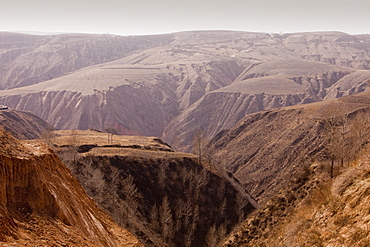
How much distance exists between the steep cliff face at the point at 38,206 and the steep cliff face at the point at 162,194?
42.1ft

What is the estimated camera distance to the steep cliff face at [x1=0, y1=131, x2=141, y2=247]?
1100 centimetres

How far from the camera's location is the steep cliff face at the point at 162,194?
32.3 meters

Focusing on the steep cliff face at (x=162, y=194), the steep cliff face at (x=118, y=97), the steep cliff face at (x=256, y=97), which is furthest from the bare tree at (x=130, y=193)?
the steep cliff face at (x=118, y=97)

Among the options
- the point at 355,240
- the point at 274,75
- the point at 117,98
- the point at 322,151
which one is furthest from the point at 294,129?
the point at 274,75

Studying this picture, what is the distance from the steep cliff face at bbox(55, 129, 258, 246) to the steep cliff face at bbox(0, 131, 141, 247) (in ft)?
42.1

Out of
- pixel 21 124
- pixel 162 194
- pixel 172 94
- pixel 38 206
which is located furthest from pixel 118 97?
pixel 38 206

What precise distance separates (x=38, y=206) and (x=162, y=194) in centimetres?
2576

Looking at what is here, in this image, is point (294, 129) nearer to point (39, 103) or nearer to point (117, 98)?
point (117, 98)

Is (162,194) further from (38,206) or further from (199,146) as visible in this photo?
(38,206)

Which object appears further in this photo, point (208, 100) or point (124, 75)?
point (124, 75)

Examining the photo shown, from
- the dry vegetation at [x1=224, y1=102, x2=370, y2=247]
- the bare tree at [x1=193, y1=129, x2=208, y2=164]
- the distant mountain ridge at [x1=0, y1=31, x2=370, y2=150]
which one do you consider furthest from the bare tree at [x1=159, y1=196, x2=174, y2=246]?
the distant mountain ridge at [x1=0, y1=31, x2=370, y2=150]

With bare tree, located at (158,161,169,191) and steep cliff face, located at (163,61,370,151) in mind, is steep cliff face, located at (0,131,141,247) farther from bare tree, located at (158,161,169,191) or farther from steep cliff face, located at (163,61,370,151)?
steep cliff face, located at (163,61,370,151)

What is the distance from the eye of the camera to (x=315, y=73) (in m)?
151

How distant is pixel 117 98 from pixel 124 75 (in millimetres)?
25400
